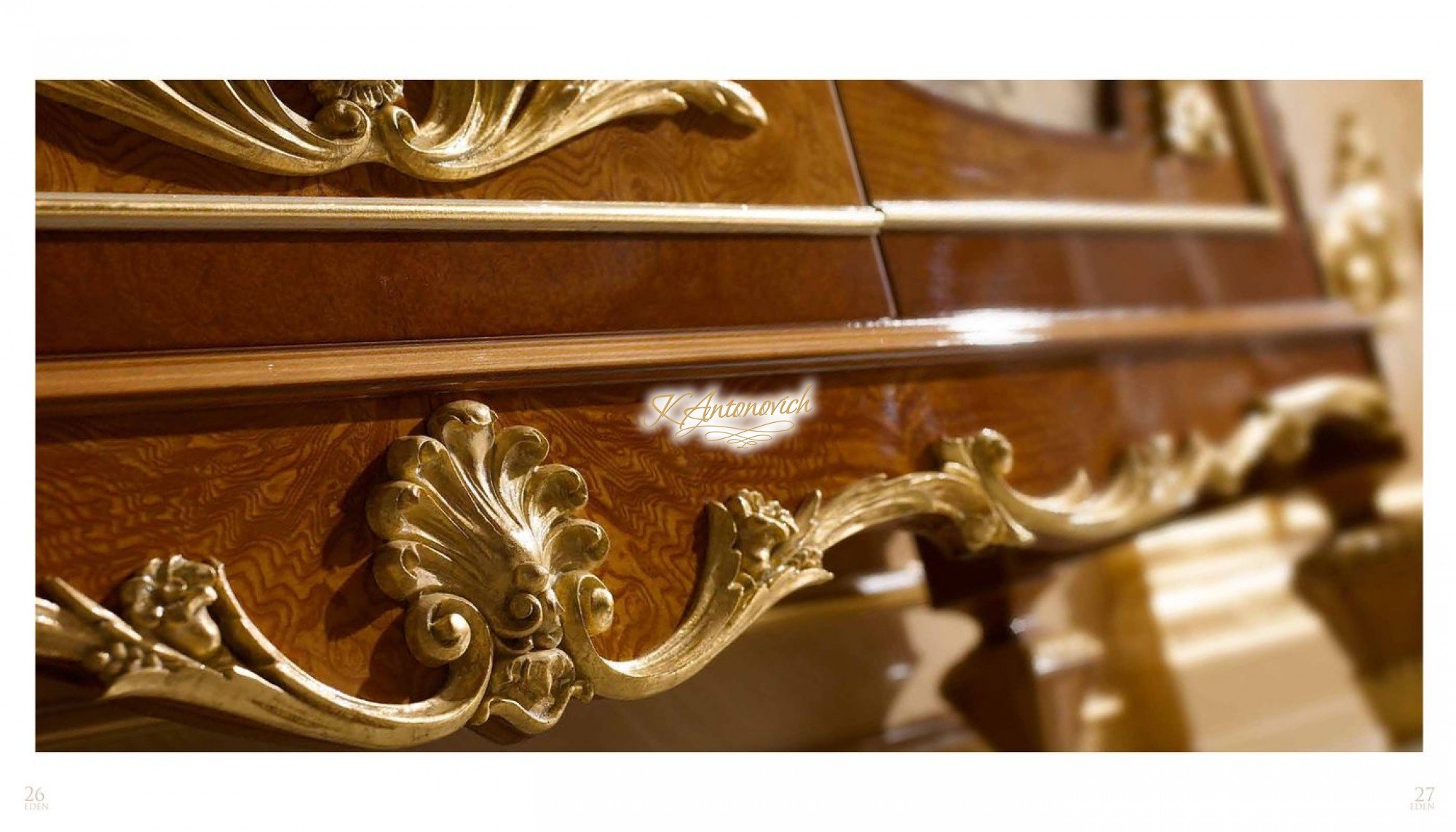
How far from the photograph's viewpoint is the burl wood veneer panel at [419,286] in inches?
11.9

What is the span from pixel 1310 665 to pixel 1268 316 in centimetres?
27

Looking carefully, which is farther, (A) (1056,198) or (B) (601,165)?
(A) (1056,198)

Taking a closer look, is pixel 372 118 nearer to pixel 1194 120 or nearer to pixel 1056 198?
pixel 1056 198

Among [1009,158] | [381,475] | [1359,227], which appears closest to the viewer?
[381,475]

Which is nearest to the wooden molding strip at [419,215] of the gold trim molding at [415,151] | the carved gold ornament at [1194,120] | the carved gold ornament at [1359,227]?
the gold trim molding at [415,151]

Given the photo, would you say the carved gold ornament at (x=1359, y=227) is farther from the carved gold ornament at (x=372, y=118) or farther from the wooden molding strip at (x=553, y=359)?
the carved gold ornament at (x=372, y=118)

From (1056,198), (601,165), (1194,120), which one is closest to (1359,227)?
(1194,120)

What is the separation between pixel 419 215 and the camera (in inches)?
13.4

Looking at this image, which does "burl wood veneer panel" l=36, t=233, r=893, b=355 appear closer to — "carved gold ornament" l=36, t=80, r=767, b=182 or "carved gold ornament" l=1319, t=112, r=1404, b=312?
"carved gold ornament" l=36, t=80, r=767, b=182

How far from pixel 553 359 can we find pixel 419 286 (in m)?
0.05

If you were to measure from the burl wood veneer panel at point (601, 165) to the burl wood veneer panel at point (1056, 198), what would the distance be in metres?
0.02

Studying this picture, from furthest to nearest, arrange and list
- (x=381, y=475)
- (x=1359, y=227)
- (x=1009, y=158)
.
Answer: (x=1359, y=227) → (x=1009, y=158) → (x=381, y=475)
